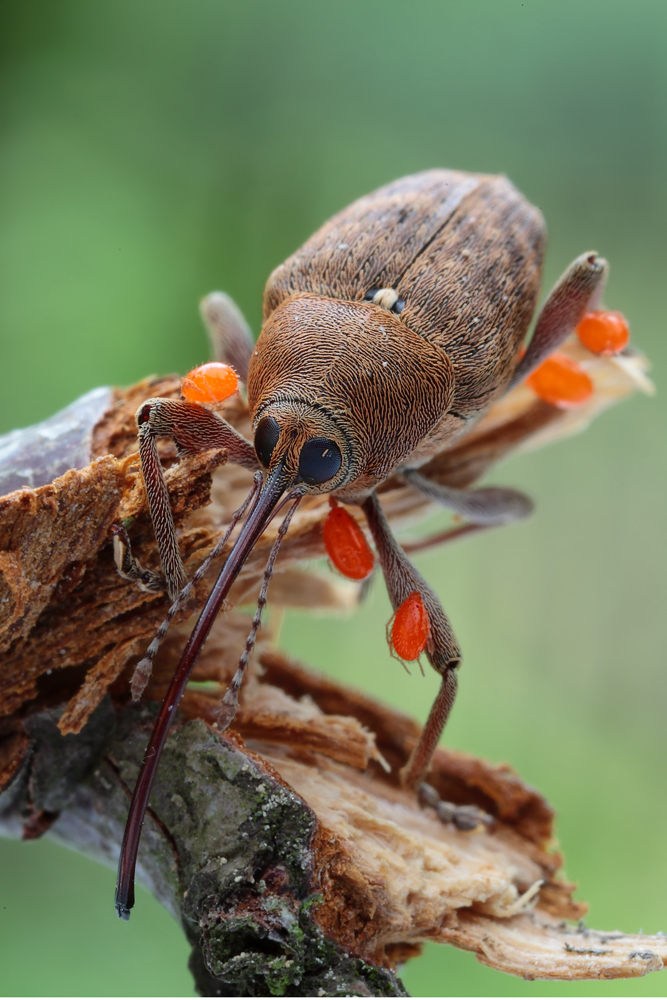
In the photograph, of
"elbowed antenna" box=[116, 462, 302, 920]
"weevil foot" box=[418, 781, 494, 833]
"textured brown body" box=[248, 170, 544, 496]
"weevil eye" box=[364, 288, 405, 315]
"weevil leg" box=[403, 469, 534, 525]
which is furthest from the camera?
"weevil leg" box=[403, 469, 534, 525]

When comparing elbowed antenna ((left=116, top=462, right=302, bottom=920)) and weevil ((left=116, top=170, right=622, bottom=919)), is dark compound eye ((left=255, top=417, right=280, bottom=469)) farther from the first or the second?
elbowed antenna ((left=116, top=462, right=302, bottom=920))

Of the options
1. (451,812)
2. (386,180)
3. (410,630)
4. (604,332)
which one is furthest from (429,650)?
(386,180)

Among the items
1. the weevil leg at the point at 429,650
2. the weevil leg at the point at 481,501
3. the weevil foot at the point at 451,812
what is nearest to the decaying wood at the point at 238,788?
the weevil foot at the point at 451,812

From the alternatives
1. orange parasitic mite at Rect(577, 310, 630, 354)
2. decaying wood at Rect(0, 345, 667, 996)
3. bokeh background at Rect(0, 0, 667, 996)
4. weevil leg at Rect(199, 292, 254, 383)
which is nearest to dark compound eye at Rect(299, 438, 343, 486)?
decaying wood at Rect(0, 345, 667, 996)

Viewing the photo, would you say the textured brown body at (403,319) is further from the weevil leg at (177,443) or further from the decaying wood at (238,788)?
the decaying wood at (238,788)

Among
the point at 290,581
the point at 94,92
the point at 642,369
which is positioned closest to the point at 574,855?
the point at 290,581

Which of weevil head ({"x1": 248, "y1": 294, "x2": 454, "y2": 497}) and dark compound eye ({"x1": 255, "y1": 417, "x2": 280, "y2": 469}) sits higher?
weevil head ({"x1": 248, "y1": 294, "x2": 454, "y2": 497})

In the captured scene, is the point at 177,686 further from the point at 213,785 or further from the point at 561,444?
the point at 561,444
